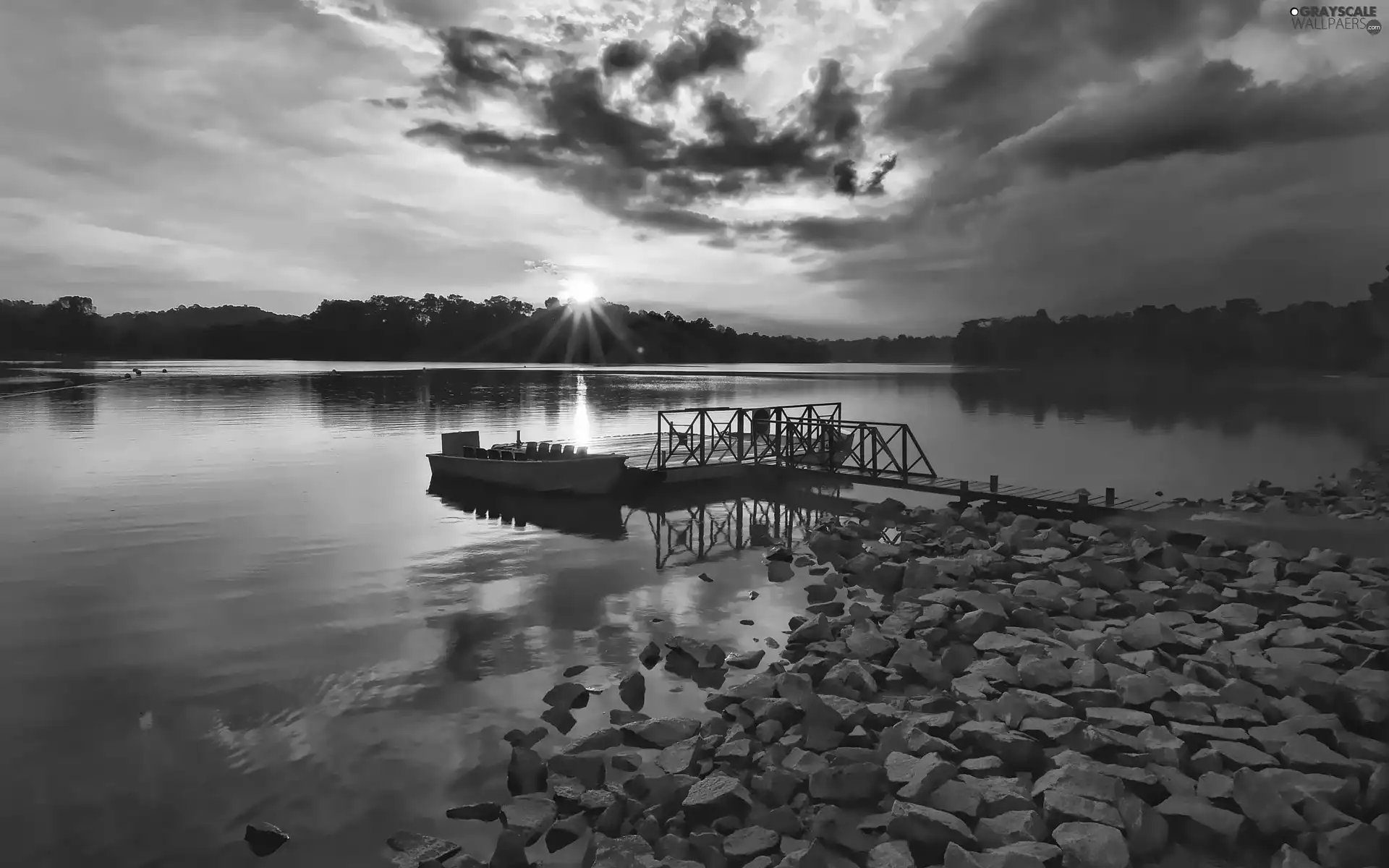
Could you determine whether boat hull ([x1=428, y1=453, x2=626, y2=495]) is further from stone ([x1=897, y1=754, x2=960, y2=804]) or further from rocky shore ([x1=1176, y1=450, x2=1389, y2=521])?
stone ([x1=897, y1=754, x2=960, y2=804])

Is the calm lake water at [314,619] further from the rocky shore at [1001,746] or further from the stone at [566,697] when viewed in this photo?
the rocky shore at [1001,746]

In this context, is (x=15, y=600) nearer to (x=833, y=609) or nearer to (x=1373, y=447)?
(x=833, y=609)

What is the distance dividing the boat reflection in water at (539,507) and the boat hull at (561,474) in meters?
0.48

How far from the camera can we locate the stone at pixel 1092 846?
19.6 ft

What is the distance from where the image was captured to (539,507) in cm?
2719

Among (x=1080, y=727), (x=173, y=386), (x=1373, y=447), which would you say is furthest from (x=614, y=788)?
(x=173, y=386)

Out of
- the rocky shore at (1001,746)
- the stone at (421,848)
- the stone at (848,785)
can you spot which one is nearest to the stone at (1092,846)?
the rocky shore at (1001,746)

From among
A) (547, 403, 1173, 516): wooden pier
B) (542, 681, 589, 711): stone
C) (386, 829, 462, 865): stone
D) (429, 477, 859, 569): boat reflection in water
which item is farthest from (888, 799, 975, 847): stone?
(547, 403, 1173, 516): wooden pier

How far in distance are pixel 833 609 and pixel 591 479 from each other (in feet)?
50.6

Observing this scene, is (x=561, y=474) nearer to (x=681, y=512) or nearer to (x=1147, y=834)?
(x=681, y=512)

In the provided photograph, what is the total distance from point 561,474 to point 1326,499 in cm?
2903

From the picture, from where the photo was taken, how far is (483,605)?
15312 mm

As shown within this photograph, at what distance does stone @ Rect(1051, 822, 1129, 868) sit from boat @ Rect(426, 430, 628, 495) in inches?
873

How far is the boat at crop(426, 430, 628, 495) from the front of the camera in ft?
89.6
